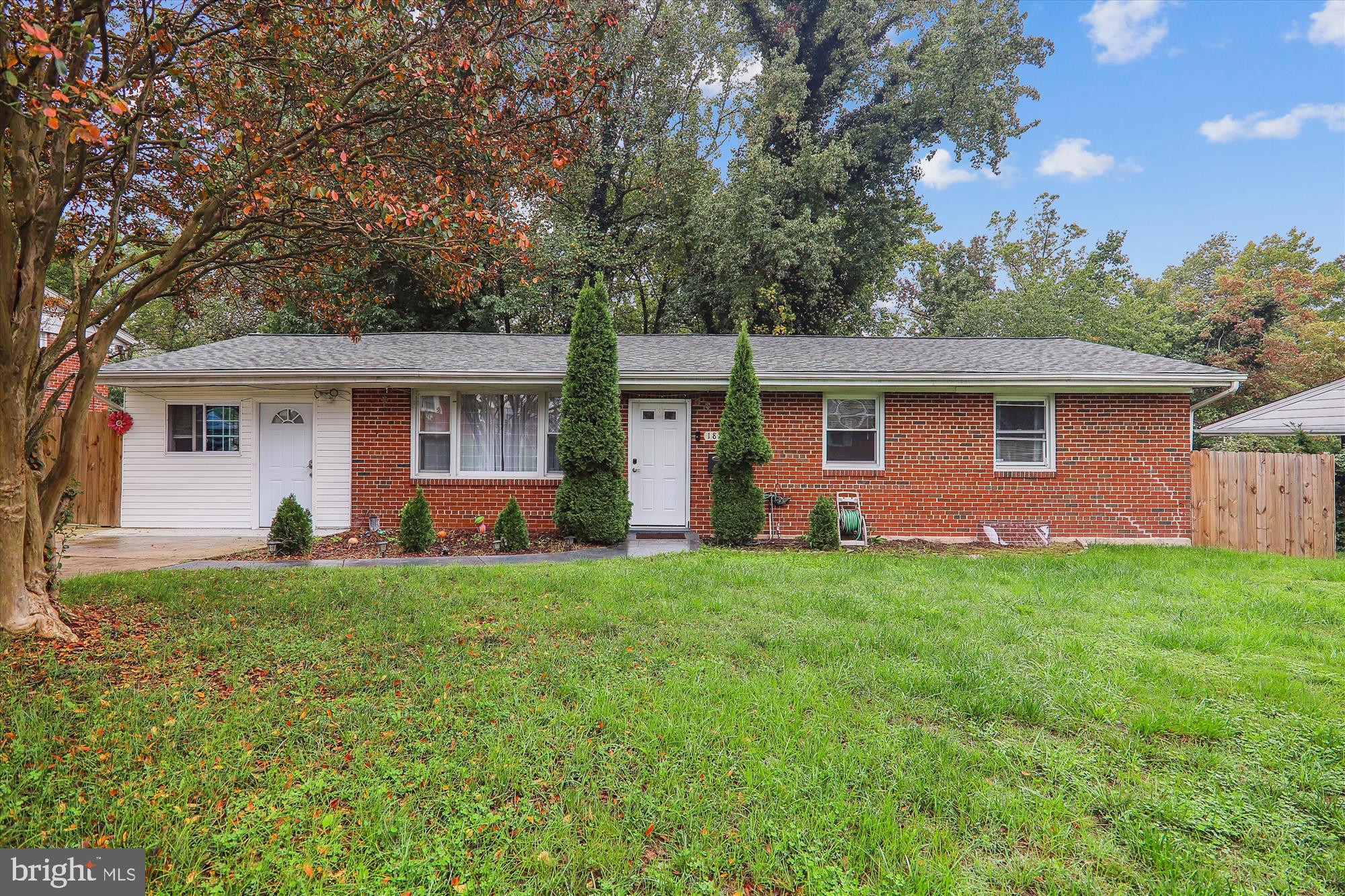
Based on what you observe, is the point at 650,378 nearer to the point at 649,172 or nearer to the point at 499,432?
the point at 499,432

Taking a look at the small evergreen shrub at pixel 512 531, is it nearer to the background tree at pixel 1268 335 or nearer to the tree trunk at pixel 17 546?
the tree trunk at pixel 17 546

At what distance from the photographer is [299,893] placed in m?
1.88

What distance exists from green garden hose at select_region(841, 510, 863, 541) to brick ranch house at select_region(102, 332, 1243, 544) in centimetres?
85

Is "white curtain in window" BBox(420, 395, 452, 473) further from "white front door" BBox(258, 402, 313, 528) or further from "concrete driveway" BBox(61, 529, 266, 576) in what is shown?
A: "concrete driveway" BBox(61, 529, 266, 576)

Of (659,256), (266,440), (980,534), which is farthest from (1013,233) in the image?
(266,440)

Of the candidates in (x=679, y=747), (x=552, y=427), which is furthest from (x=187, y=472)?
(x=679, y=747)

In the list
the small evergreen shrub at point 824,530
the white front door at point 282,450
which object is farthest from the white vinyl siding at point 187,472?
the small evergreen shrub at point 824,530

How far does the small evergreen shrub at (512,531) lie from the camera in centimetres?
775

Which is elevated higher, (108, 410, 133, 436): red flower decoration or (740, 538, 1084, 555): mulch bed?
(108, 410, 133, 436): red flower decoration

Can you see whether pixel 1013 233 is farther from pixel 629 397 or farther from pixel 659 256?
pixel 629 397

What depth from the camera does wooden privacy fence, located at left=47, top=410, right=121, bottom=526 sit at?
1003 cm

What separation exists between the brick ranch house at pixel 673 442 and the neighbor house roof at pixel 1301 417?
509cm

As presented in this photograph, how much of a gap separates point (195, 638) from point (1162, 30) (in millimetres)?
20357

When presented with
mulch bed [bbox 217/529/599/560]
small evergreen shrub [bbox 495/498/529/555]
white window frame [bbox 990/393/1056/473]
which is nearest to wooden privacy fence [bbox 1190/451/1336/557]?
white window frame [bbox 990/393/1056/473]
